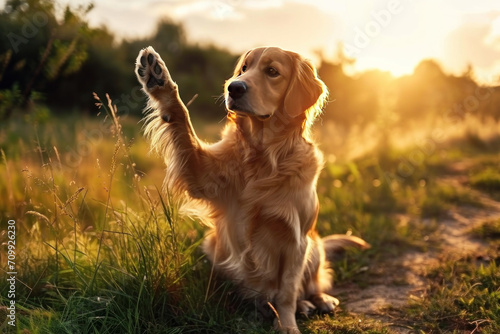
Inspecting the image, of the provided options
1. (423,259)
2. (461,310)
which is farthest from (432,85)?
(461,310)

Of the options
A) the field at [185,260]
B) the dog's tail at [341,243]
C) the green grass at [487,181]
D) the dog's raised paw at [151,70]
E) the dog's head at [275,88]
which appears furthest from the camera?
the green grass at [487,181]

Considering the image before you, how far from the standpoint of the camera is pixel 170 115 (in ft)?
8.41

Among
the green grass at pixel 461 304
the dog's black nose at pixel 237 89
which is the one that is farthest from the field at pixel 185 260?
the dog's black nose at pixel 237 89

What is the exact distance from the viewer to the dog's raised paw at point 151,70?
243cm

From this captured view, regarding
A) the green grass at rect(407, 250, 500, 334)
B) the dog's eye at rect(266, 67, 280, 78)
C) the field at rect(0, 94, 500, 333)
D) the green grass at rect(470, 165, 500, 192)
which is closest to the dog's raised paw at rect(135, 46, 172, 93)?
the field at rect(0, 94, 500, 333)

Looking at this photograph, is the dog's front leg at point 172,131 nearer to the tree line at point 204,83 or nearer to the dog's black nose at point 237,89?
the dog's black nose at point 237,89

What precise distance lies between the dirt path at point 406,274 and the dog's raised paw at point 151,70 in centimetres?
183

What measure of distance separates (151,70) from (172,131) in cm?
37

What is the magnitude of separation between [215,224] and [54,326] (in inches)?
45.0

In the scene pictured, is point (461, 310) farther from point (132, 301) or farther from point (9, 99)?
point (9, 99)

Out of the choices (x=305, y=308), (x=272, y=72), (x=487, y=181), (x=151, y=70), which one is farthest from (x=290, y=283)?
(x=487, y=181)

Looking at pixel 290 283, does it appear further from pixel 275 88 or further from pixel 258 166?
pixel 275 88

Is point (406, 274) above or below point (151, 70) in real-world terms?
below

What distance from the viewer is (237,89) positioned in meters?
2.50
